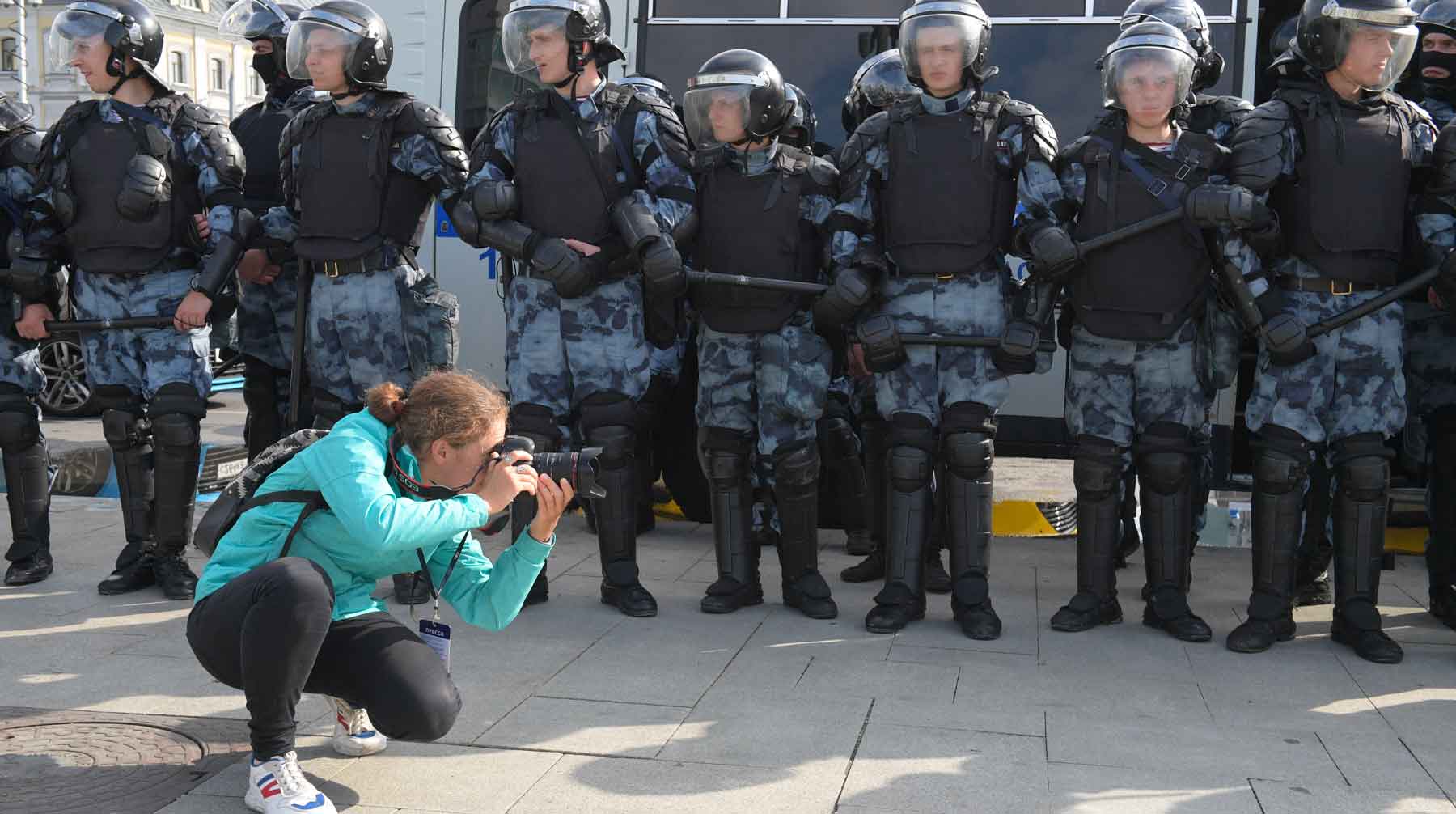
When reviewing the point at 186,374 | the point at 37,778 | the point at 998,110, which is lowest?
the point at 37,778

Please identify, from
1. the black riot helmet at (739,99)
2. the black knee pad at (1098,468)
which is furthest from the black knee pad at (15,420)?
the black knee pad at (1098,468)

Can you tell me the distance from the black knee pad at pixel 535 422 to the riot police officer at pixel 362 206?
500 mm

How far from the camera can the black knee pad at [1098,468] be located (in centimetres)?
490

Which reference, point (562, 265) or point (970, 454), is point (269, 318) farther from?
point (970, 454)

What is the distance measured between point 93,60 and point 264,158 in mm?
938

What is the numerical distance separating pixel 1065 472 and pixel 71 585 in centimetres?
597

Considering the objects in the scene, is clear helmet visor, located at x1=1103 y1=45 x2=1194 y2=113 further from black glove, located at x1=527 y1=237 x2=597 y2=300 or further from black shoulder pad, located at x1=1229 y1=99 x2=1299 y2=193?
black glove, located at x1=527 y1=237 x2=597 y2=300

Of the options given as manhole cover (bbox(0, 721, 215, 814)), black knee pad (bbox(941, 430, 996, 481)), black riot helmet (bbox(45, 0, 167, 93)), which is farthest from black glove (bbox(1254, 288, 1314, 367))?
black riot helmet (bbox(45, 0, 167, 93))

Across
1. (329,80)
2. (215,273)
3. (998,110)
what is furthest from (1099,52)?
(215,273)

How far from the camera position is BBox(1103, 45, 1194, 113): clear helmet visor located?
471 centimetres

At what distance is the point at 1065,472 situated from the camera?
920cm

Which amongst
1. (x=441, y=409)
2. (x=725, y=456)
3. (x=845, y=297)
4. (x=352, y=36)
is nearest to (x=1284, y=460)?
(x=845, y=297)

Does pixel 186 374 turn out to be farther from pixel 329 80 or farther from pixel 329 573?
pixel 329 573

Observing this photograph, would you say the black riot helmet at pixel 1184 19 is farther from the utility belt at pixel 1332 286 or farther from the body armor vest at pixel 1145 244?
the utility belt at pixel 1332 286
